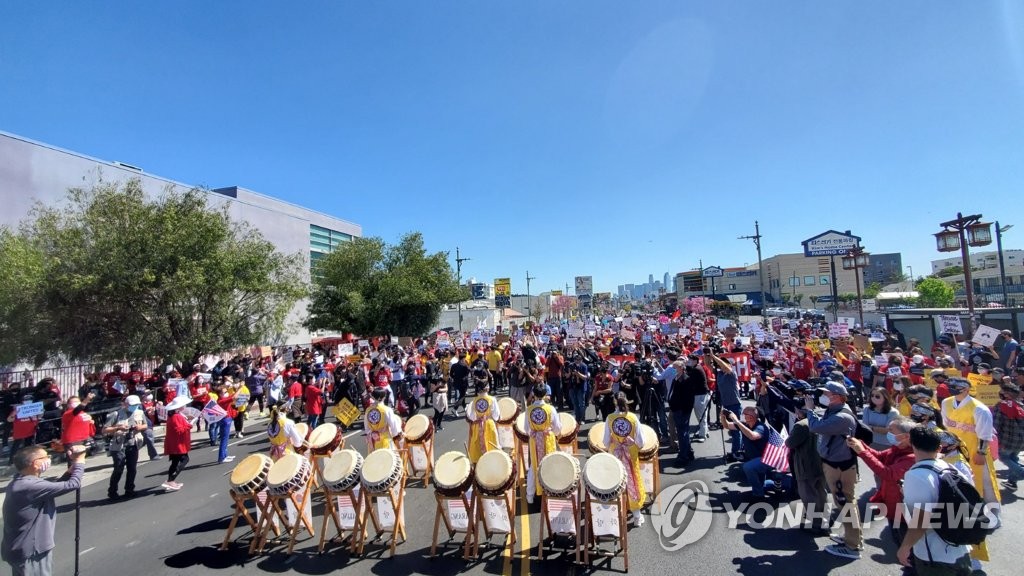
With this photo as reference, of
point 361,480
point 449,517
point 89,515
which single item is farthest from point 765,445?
point 89,515

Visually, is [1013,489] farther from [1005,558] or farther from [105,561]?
[105,561]

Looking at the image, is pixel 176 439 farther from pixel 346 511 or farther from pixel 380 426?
pixel 346 511

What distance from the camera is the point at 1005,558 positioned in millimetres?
4766

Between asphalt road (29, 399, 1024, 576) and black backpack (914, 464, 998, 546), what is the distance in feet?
6.04

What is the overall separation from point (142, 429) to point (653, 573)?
9508 millimetres

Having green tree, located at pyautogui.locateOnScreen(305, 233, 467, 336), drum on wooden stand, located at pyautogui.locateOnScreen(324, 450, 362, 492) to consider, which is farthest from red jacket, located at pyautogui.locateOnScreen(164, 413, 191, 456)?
green tree, located at pyautogui.locateOnScreen(305, 233, 467, 336)

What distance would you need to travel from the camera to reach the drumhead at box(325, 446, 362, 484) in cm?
568

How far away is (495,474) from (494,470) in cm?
5

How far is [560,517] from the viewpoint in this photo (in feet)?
18.0

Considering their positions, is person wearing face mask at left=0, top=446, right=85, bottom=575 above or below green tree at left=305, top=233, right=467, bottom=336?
below

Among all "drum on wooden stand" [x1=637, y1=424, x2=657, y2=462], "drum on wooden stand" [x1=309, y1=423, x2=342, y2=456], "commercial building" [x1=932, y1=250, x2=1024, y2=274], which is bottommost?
"drum on wooden stand" [x1=637, y1=424, x2=657, y2=462]

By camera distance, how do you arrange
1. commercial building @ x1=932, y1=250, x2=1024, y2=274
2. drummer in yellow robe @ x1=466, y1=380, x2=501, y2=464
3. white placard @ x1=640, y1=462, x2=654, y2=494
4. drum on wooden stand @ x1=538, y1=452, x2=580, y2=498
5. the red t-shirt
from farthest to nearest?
1. commercial building @ x1=932, y1=250, x2=1024, y2=274
2. the red t-shirt
3. drummer in yellow robe @ x1=466, y1=380, x2=501, y2=464
4. white placard @ x1=640, y1=462, x2=654, y2=494
5. drum on wooden stand @ x1=538, y1=452, x2=580, y2=498

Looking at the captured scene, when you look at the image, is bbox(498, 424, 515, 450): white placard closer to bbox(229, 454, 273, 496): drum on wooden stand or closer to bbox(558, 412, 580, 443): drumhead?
bbox(558, 412, 580, 443): drumhead

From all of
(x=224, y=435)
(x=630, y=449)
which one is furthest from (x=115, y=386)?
(x=630, y=449)
